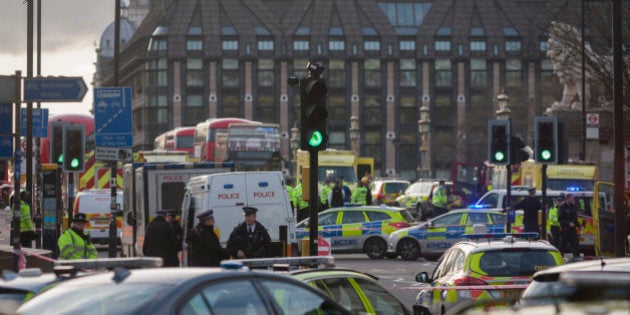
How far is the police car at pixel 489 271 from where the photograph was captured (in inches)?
657

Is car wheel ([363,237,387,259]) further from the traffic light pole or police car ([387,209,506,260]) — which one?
the traffic light pole

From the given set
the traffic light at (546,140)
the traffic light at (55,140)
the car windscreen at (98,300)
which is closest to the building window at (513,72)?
the traffic light at (55,140)

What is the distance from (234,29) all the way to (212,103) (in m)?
7.06

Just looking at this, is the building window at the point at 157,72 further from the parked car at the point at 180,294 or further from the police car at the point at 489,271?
the parked car at the point at 180,294

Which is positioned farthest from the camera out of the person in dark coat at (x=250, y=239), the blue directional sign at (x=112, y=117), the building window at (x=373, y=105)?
the building window at (x=373, y=105)

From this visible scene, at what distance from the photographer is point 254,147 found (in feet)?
160

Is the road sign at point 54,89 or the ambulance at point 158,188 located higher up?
the road sign at point 54,89

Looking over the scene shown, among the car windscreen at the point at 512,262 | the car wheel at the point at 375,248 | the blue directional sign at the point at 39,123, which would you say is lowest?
the car wheel at the point at 375,248

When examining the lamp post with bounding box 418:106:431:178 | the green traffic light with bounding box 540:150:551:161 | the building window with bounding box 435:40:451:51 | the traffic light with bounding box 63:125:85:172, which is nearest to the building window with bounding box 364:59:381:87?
the building window with bounding box 435:40:451:51

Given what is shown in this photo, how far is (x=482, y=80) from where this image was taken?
5482 inches

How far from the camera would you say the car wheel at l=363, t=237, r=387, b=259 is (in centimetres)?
3691

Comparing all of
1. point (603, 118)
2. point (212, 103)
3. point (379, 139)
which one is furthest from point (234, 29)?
point (603, 118)

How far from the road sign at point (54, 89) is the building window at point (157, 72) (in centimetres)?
11272

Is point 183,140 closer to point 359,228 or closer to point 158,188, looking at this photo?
point 359,228
